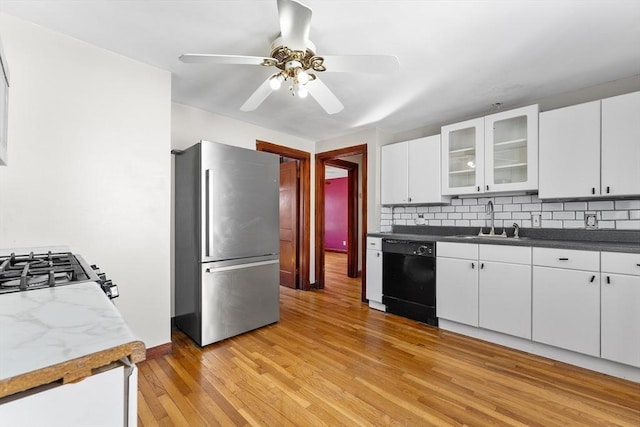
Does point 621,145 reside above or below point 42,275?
above

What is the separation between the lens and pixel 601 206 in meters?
2.49

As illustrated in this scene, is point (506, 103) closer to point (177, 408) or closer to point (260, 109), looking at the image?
point (260, 109)

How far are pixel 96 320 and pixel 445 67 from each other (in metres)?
2.57

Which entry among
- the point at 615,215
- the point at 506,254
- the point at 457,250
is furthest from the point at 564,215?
the point at 457,250

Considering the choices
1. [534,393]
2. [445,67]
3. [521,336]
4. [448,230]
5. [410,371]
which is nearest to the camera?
[534,393]

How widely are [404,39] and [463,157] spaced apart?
66.3 inches

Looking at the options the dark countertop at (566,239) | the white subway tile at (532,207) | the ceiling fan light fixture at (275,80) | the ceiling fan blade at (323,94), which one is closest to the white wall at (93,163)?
the ceiling fan light fixture at (275,80)

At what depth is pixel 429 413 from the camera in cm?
163

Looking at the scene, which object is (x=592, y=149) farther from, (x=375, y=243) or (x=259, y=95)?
(x=259, y=95)

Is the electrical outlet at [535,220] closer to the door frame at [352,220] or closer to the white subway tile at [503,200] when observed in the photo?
the white subway tile at [503,200]

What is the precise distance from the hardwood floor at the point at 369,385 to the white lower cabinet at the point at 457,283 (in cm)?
23

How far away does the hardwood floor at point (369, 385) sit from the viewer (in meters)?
1.60

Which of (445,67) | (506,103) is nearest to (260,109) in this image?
(445,67)

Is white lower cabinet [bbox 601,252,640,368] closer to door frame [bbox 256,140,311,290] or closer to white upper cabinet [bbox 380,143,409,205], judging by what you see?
white upper cabinet [bbox 380,143,409,205]
